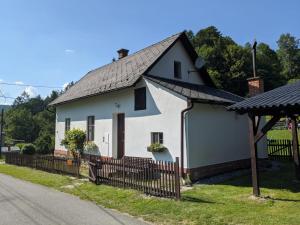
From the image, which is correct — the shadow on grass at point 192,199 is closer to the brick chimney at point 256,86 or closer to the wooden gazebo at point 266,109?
the wooden gazebo at point 266,109

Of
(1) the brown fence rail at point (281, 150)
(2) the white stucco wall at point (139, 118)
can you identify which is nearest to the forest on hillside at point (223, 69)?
(2) the white stucco wall at point (139, 118)

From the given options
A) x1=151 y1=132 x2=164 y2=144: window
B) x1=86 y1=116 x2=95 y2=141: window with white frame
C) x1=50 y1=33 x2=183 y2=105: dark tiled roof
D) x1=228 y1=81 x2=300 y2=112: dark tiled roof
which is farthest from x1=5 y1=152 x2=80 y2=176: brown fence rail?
x1=228 y1=81 x2=300 y2=112: dark tiled roof

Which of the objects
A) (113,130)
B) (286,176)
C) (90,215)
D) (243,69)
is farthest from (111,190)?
(243,69)

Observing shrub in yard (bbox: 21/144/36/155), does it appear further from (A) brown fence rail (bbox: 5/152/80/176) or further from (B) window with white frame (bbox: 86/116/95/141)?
(B) window with white frame (bbox: 86/116/95/141)

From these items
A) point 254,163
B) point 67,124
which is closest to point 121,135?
point 67,124

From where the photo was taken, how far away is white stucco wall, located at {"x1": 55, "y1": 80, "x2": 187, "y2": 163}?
12.8 m

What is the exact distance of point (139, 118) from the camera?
14.5 meters

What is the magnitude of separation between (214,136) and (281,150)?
726cm

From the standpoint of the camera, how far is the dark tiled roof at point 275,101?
833 centimetres

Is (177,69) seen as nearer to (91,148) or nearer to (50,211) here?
(91,148)

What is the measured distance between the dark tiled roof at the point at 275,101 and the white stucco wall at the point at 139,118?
3.30m

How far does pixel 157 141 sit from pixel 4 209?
22.9ft

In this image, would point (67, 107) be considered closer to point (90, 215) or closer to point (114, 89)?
point (114, 89)

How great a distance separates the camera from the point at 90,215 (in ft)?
24.5
